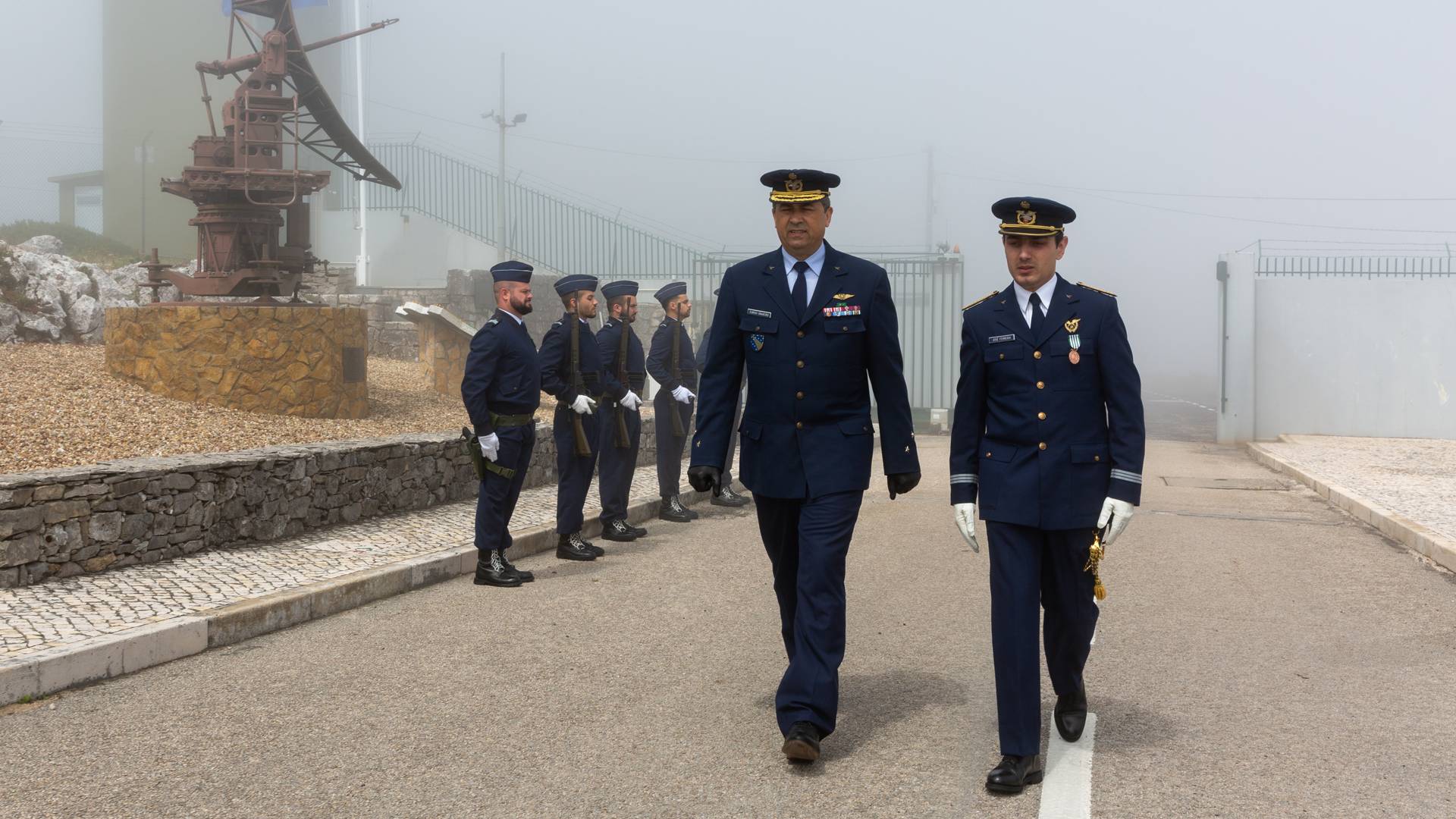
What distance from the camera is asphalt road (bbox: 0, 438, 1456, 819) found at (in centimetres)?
381

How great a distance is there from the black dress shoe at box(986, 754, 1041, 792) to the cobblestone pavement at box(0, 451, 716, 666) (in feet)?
12.3

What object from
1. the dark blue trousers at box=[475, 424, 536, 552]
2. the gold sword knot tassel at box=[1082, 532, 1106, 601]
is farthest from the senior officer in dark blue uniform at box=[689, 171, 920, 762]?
the dark blue trousers at box=[475, 424, 536, 552]

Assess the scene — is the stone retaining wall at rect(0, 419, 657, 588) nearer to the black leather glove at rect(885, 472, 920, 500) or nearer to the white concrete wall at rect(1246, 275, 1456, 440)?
the black leather glove at rect(885, 472, 920, 500)

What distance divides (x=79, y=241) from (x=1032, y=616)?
25545 mm

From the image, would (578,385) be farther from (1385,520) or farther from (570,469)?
(1385,520)

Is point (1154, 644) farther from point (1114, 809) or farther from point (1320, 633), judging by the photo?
point (1114, 809)

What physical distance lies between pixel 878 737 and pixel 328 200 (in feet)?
84.0

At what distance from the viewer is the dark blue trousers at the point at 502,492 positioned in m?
7.44

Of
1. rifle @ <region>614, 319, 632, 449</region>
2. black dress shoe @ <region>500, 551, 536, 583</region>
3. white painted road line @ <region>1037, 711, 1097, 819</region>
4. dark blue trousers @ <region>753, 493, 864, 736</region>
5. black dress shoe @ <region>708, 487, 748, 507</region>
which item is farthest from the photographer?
black dress shoe @ <region>708, 487, 748, 507</region>

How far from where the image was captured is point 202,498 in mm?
7496

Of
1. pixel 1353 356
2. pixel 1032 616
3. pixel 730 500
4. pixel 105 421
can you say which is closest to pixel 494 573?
pixel 1032 616

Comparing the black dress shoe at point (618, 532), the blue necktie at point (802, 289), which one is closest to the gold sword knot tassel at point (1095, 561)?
the blue necktie at point (802, 289)

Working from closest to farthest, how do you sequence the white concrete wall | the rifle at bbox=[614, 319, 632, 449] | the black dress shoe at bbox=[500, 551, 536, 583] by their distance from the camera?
the black dress shoe at bbox=[500, 551, 536, 583], the rifle at bbox=[614, 319, 632, 449], the white concrete wall

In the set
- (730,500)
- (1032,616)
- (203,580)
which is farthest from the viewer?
(730,500)
